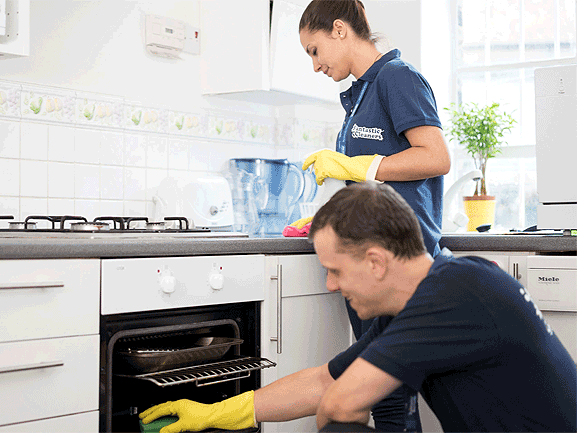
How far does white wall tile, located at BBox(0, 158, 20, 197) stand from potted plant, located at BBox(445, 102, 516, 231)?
2010 mm

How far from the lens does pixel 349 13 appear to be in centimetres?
189

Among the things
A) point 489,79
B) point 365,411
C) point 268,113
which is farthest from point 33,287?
point 489,79

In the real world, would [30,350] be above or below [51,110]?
below

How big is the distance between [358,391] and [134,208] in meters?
1.67

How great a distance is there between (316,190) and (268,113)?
43 cm

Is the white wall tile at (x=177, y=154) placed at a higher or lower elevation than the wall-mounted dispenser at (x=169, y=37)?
lower

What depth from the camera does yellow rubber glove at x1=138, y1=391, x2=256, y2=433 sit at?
4.96 ft

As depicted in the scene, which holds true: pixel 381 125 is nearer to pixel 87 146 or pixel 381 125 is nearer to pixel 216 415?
pixel 216 415

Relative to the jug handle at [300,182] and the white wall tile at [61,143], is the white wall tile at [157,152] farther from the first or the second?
the jug handle at [300,182]

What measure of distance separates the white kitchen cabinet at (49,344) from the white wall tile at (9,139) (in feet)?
2.98

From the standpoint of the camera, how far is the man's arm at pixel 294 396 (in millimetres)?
1422

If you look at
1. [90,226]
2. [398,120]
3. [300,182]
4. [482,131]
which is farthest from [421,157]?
[482,131]

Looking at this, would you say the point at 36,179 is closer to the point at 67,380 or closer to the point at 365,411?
the point at 67,380

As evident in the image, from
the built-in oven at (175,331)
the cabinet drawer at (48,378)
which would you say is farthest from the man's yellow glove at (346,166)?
the cabinet drawer at (48,378)
